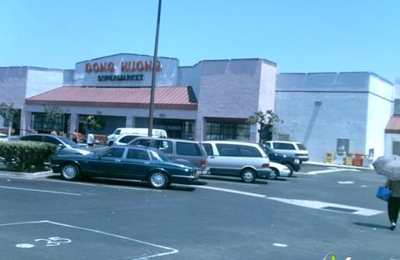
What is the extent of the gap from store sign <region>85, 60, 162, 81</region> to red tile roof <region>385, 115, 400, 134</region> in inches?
843

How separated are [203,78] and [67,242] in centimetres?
3767

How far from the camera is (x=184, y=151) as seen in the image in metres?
21.0

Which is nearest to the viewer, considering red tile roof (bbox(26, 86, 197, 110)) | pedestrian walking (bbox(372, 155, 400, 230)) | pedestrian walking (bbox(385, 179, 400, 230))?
pedestrian walking (bbox(372, 155, 400, 230))

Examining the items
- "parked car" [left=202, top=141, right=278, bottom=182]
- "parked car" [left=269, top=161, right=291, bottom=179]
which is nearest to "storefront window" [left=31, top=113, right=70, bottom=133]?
"parked car" [left=269, top=161, right=291, bottom=179]

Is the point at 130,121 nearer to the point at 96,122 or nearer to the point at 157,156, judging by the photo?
the point at 96,122

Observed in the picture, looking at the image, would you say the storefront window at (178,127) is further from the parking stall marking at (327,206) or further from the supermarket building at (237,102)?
the parking stall marking at (327,206)

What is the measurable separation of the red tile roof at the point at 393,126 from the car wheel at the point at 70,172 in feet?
117

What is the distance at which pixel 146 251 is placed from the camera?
803 cm

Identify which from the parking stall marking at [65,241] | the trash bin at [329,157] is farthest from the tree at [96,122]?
the parking stall marking at [65,241]

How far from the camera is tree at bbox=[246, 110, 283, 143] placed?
1649 inches

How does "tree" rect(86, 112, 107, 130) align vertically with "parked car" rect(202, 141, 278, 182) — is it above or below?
above

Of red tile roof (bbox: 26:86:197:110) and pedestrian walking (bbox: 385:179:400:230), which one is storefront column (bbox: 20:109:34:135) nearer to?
red tile roof (bbox: 26:86:197:110)

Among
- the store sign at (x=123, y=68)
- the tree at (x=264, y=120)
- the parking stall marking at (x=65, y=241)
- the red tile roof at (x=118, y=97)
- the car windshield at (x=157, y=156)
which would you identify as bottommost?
the parking stall marking at (x=65, y=241)

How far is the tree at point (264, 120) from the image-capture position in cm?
4188
